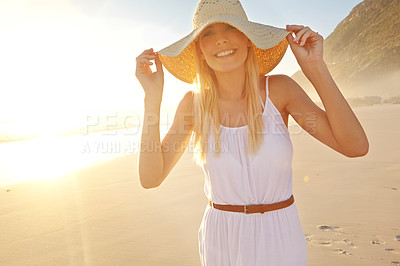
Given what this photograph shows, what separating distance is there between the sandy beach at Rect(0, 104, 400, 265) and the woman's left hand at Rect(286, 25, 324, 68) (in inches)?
97.6

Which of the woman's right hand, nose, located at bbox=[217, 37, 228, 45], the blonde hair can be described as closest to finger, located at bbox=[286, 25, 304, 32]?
the blonde hair

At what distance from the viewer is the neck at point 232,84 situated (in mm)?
1775

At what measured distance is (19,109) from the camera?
67625 mm

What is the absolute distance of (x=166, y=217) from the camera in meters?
4.55

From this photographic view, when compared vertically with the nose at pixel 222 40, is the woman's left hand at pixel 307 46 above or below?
below

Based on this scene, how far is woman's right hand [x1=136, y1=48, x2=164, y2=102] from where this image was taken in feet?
5.76

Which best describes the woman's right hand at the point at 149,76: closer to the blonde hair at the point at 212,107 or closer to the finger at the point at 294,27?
the blonde hair at the point at 212,107

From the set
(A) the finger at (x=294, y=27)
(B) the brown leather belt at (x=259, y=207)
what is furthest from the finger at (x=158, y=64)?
(B) the brown leather belt at (x=259, y=207)

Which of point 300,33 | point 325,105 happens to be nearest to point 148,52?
point 300,33

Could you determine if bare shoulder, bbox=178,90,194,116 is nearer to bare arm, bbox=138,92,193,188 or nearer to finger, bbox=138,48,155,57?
bare arm, bbox=138,92,193,188

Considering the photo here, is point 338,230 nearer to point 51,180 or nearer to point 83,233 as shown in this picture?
point 83,233

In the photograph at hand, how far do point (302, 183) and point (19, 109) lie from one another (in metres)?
77.3

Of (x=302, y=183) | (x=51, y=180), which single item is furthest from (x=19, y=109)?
(x=302, y=183)

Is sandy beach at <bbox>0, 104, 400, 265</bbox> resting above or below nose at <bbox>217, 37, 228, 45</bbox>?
below
